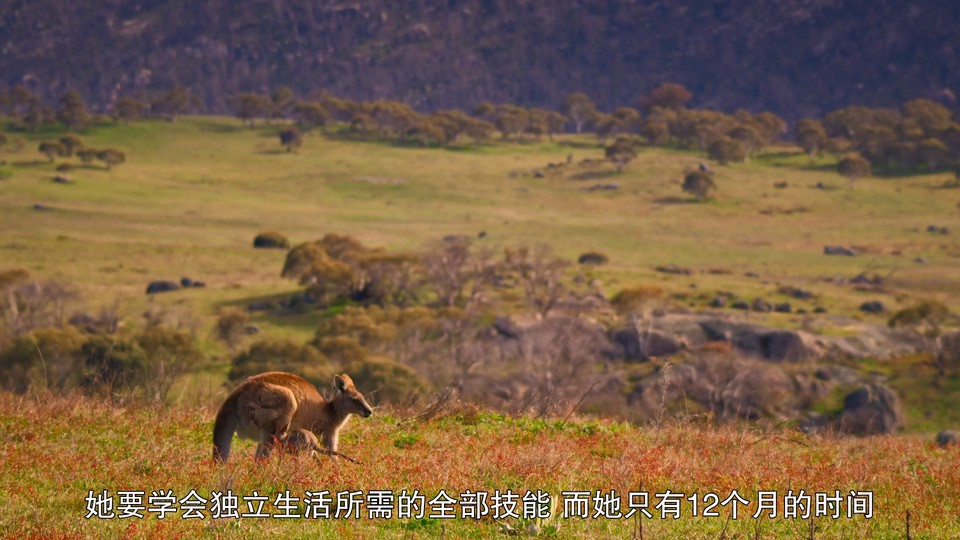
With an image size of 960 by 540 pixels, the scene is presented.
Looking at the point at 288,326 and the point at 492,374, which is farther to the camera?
the point at 288,326

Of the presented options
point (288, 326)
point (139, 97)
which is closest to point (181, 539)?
point (288, 326)

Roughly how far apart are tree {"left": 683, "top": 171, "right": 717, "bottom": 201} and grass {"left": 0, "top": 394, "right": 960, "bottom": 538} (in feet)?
324

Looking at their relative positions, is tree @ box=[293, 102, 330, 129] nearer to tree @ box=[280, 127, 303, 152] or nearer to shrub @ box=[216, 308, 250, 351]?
tree @ box=[280, 127, 303, 152]

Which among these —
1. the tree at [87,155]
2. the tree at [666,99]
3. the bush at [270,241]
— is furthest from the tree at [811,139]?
the tree at [87,155]

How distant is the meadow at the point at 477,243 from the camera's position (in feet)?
28.0

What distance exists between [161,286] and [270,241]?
16838 millimetres

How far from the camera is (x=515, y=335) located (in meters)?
58.8

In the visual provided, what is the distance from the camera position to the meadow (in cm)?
852

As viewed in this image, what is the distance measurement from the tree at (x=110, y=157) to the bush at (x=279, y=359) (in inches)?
2985

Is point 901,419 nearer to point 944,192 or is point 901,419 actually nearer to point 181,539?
point 181,539

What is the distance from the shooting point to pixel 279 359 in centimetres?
4962

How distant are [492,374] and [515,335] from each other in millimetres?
5977

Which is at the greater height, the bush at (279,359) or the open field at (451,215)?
the open field at (451,215)

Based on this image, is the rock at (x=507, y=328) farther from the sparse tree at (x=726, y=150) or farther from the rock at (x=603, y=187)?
the sparse tree at (x=726, y=150)
